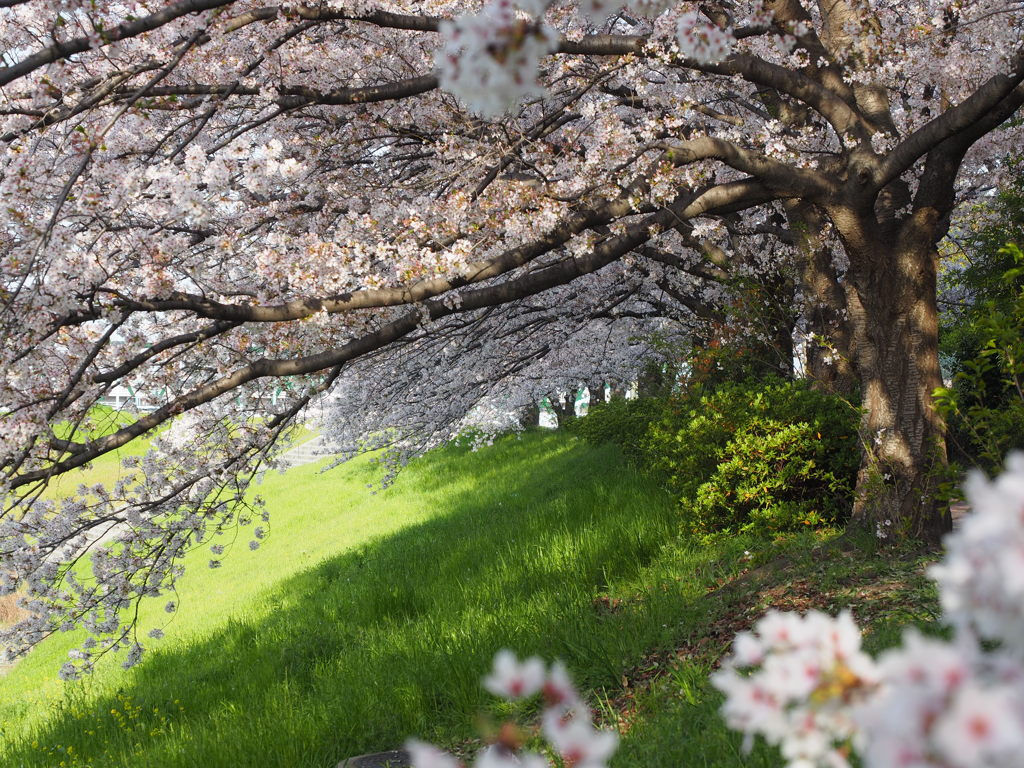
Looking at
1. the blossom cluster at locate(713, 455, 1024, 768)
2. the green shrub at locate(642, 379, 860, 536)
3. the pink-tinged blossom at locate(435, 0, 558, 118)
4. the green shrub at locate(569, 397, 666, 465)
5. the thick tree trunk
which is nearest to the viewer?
the blossom cluster at locate(713, 455, 1024, 768)

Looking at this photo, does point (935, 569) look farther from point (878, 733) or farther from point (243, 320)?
point (243, 320)

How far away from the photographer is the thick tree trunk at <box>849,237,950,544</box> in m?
5.66

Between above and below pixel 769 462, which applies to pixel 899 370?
above

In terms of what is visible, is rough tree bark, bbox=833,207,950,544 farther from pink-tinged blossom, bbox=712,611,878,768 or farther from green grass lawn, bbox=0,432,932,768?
pink-tinged blossom, bbox=712,611,878,768

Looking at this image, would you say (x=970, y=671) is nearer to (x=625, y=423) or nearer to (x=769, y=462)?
(x=769, y=462)

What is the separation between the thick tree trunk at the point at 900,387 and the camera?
5.66 metres

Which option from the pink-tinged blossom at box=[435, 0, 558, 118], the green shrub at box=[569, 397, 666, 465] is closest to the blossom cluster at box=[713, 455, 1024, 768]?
the pink-tinged blossom at box=[435, 0, 558, 118]

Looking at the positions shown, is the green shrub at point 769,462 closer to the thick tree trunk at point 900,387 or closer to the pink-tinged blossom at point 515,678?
the thick tree trunk at point 900,387

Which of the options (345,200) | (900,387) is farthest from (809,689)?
(345,200)

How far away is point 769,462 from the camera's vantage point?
262 inches

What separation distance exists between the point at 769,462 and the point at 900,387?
49.8 inches

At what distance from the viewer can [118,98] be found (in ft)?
15.6

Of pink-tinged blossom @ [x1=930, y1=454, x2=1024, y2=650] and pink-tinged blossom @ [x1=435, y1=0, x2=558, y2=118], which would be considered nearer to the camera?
pink-tinged blossom @ [x1=930, y1=454, x2=1024, y2=650]

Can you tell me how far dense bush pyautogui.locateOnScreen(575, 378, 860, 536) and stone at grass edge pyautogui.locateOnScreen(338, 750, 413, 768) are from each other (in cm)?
334
